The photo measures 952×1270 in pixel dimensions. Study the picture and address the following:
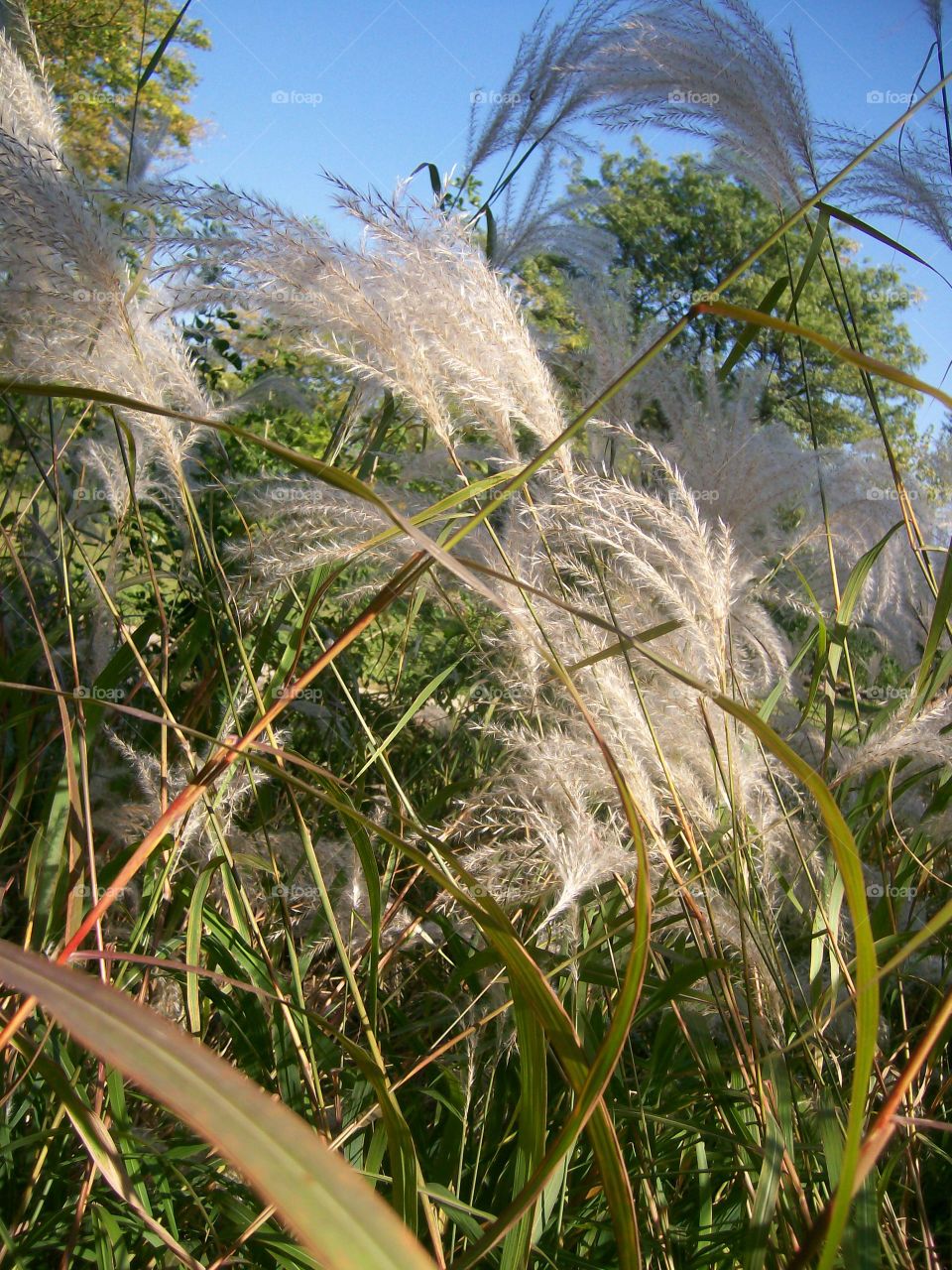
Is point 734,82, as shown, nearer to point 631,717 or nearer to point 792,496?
point 792,496

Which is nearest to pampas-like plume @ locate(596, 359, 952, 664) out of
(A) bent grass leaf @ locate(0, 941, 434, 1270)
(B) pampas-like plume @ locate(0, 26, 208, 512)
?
(B) pampas-like plume @ locate(0, 26, 208, 512)

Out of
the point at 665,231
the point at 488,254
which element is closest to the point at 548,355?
the point at 488,254

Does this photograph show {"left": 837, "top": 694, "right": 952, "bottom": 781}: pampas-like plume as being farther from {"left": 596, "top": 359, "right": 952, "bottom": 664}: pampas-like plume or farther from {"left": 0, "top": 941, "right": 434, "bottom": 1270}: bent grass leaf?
{"left": 0, "top": 941, "right": 434, "bottom": 1270}: bent grass leaf

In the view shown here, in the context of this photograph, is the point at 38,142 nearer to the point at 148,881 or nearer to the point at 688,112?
the point at 148,881

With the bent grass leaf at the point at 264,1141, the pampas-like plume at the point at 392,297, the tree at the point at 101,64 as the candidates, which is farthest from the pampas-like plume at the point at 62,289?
the tree at the point at 101,64

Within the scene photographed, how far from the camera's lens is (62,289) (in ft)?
3.78

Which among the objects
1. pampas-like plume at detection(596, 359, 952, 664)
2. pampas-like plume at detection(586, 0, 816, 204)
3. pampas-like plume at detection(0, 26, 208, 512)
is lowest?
pampas-like plume at detection(0, 26, 208, 512)

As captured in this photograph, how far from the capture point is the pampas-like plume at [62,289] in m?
1.06

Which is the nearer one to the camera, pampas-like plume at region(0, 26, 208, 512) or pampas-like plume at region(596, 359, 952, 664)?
pampas-like plume at region(0, 26, 208, 512)

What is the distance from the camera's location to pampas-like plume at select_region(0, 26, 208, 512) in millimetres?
1062

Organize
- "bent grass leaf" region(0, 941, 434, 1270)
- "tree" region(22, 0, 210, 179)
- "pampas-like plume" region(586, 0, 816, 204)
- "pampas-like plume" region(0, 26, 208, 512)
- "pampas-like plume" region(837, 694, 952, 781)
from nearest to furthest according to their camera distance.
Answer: "bent grass leaf" region(0, 941, 434, 1270), "pampas-like plume" region(0, 26, 208, 512), "pampas-like plume" region(837, 694, 952, 781), "pampas-like plume" region(586, 0, 816, 204), "tree" region(22, 0, 210, 179)

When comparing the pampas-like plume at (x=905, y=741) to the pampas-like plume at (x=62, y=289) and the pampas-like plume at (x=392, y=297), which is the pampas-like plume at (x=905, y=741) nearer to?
the pampas-like plume at (x=392, y=297)

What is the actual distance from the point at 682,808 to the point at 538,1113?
1.59ft

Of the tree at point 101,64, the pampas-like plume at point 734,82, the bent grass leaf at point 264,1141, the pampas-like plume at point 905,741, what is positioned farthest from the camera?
the tree at point 101,64
